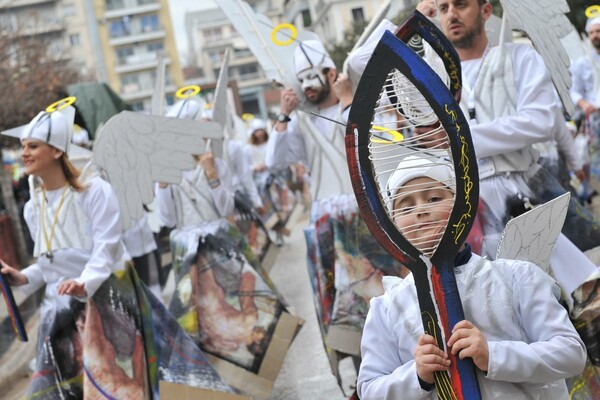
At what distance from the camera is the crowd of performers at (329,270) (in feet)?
9.35

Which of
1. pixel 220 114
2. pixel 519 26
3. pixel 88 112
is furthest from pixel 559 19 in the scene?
pixel 88 112

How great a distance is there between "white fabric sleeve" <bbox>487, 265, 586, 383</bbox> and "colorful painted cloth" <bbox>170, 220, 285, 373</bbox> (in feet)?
13.9

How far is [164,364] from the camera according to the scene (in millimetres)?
5914

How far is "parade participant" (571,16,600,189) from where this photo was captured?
10258 millimetres

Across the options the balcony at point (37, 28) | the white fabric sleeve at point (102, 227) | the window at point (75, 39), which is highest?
the white fabric sleeve at point (102, 227)

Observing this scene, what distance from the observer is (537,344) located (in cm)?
277

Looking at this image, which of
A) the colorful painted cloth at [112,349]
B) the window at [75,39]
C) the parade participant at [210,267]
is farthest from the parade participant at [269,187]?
the window at [75,39]

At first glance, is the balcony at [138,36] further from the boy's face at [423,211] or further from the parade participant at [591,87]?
the boy's face at [423,211]

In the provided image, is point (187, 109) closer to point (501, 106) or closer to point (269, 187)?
point (501, 106)

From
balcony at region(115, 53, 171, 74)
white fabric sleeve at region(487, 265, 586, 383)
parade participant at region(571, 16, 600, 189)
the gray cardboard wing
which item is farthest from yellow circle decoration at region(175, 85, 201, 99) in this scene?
balcony at region(115, 53, 171, 74)

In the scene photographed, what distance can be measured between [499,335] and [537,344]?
4.2 inches

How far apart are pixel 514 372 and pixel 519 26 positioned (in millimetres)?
2094

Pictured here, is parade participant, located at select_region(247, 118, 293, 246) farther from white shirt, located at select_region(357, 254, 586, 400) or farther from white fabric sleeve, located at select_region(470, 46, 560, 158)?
white shirt, located at select_region(357, 254, 586, 400)

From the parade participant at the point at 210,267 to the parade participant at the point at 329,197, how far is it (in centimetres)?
75
